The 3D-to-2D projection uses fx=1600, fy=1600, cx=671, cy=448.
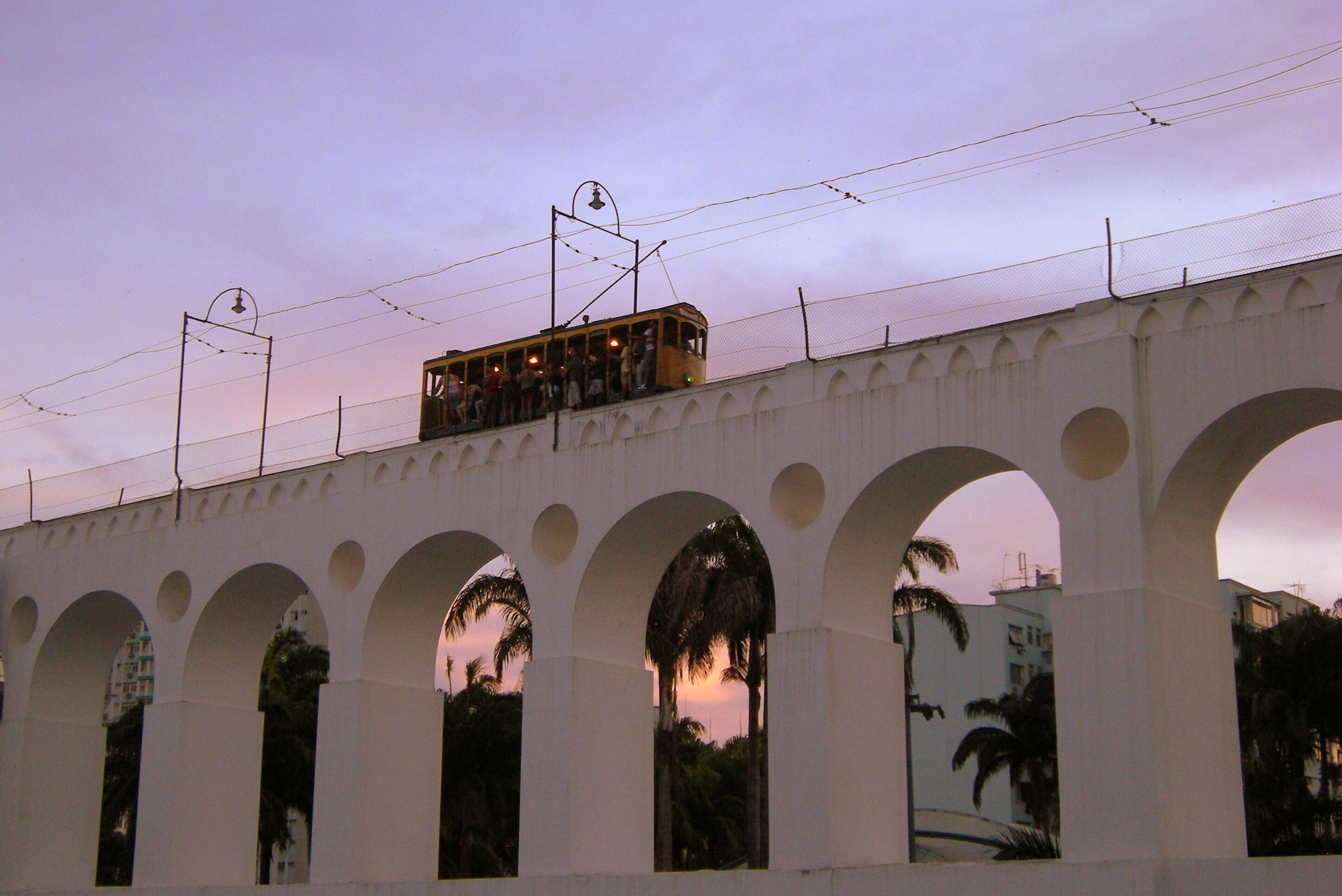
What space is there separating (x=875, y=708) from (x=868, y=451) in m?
3.17

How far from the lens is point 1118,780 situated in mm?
16422

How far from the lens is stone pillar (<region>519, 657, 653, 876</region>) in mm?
21203

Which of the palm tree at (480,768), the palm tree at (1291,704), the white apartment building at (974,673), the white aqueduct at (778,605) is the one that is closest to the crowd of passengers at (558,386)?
the white aqueduct at (778,605)

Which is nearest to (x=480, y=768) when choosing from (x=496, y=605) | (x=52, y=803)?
(x=496, y=605)

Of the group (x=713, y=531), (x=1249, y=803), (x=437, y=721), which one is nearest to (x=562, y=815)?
(x=437, y=721)

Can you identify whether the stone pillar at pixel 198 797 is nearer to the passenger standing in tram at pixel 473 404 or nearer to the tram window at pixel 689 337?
the passenger standing in tram at pixel 473 404

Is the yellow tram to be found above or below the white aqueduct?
above

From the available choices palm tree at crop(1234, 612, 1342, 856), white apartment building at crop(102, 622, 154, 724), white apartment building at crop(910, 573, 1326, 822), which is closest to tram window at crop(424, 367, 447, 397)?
palm tree at crop(1234, 612, 1342, 856)

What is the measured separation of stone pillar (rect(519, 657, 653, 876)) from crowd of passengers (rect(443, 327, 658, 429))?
4015mm

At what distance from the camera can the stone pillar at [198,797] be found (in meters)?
25.8

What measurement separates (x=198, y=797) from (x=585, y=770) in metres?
8.25

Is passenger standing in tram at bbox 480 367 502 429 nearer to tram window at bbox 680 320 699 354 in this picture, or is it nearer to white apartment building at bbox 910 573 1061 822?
tram window at bbox 680 320 699 354

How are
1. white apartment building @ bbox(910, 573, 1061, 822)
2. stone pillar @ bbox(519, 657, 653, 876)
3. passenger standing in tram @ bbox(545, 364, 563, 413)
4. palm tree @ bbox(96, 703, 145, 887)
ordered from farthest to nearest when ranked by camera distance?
white apartment building @ bbox(910, 573, 1061, 822), palm tree @ bbox(96, 703, 145, 887), passenger standing in tram @ bbox(545, 364, 563, 413), stone pillar @ bbox(519, 657, 653, 876)

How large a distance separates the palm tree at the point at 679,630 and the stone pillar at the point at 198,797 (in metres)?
8.65
